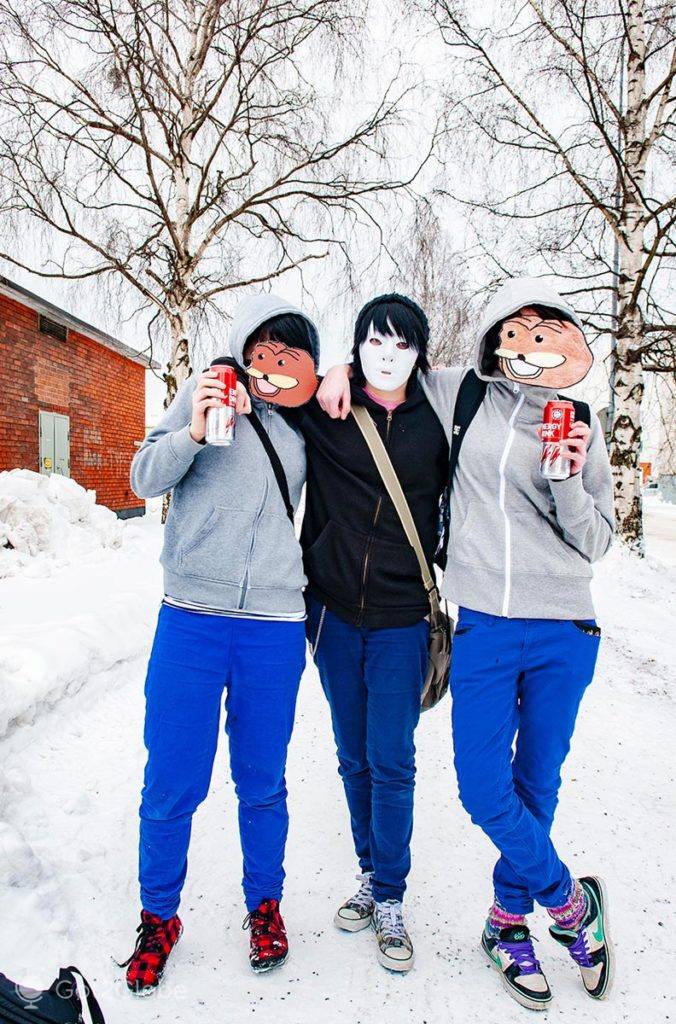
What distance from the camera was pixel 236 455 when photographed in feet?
7.02

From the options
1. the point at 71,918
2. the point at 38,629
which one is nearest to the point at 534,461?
the point at 71,918

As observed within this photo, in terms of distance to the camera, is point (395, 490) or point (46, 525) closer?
point (395, 490)

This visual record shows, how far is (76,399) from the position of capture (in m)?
13.0

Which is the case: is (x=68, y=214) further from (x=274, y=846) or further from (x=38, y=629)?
(x=274, y=846)

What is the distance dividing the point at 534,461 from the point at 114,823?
2128mm

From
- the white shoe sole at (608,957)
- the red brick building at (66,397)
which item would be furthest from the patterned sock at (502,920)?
the red brick building at (66,397)

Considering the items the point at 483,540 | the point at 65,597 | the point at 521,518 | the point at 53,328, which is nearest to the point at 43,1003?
the point at 483,540

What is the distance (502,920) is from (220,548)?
1415mm

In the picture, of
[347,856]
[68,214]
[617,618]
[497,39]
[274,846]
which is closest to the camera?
[274,846]

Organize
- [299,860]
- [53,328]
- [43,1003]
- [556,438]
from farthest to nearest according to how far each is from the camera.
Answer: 1. [53,328]
2. [299,860]
3. [556,438]
4. [43,1003]

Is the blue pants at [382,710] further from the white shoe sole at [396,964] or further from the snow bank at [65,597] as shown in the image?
the snow bank at [65,597]

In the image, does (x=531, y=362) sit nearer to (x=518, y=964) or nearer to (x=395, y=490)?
(x=395, y=490)

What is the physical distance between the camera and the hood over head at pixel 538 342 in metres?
2.03

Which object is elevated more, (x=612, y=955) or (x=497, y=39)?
(x=497, y=39)
